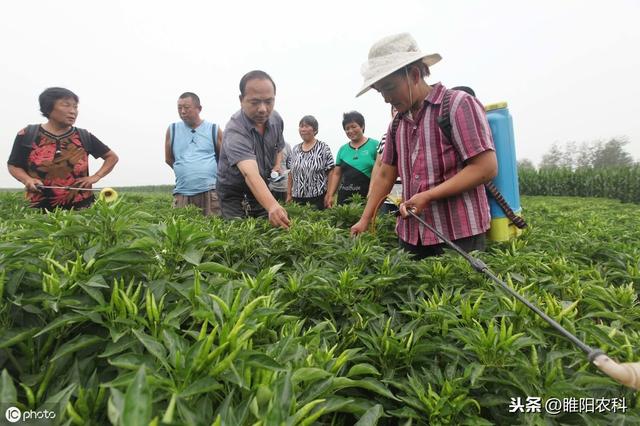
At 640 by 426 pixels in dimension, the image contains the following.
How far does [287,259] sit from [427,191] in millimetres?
890

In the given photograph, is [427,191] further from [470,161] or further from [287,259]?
[287,259]

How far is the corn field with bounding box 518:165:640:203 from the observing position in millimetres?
22875

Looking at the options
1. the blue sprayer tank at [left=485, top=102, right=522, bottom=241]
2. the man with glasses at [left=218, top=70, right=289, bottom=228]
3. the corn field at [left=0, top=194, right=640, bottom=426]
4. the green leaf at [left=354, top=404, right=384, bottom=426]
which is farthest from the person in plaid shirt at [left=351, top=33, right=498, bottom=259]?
the green leaf at [left=354, top=404, right=384, bottom=426]

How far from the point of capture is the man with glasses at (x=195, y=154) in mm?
4305

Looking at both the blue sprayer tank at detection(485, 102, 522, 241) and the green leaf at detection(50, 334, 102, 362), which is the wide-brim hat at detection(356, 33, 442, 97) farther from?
the green leaf at detection(50, 334, 102, 362)

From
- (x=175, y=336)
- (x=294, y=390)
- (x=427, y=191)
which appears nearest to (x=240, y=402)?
(x=294, y=390)

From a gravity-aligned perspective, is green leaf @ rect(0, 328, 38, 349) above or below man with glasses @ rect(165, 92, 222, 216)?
below

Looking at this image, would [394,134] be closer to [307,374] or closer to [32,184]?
[307,374]

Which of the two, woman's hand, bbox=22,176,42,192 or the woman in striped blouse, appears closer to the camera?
woman's hand, bbox=22,176,42,192

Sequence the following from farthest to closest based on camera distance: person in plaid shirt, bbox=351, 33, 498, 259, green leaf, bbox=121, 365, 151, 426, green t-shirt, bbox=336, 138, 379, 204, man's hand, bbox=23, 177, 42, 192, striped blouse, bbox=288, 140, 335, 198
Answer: striped blouse, bbox=288, 140, 335, 198 → green t-shirt, bbox=336, 138, 379, 204 → man's hand, bbox=23, 177, 42, 192 → person in plaid shirt, bbox=351, 33, 498, 259 → green leaf, bbox=121, 365, 151, 426

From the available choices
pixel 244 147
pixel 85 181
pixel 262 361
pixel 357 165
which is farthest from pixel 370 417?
pixel 85 181

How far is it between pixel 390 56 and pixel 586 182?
28.2m

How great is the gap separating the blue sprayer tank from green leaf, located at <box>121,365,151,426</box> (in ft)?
7.48

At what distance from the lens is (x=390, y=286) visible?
1.69 meters
